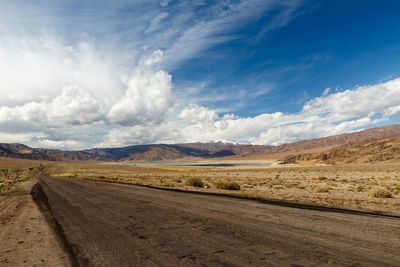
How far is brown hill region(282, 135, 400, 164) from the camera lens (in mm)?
100150

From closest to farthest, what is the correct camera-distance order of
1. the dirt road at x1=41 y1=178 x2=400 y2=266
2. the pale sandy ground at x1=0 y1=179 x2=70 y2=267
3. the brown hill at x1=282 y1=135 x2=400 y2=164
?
1. the dirt road at x1=41 y1=178 x2=400 y2=266
2. the pale sandy ground at x1=0 y1=179 x2=70 y2=267
3. the brown hill at x1=282 y1=135 x2=400 y2=164

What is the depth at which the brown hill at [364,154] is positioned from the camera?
10015cm

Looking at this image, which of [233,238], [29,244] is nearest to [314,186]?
[233,238]

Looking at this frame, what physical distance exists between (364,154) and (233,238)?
13552cm

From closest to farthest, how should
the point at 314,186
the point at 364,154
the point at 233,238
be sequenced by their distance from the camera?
the point at 233,238 < the point at 314,186 < the point at 364,154

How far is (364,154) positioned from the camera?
368 feet

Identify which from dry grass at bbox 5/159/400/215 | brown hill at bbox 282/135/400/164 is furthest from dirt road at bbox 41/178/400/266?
brown hill at bbox 282/135/400/164

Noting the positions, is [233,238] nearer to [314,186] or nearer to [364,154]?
[314,186]

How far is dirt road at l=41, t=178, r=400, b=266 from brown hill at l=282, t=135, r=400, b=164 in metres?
116

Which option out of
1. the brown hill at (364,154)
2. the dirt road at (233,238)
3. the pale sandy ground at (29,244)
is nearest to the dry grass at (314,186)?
the dirt road at (233,238)

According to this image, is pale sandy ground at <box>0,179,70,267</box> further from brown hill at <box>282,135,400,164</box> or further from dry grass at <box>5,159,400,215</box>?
brown hill at <box>282,135,400,164</box>

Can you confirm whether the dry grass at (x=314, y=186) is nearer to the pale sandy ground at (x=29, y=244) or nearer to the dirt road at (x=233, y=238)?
the dirt road at (x=233, y=238)

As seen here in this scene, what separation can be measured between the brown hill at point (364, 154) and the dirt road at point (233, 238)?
116m

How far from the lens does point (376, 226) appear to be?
666 cm
